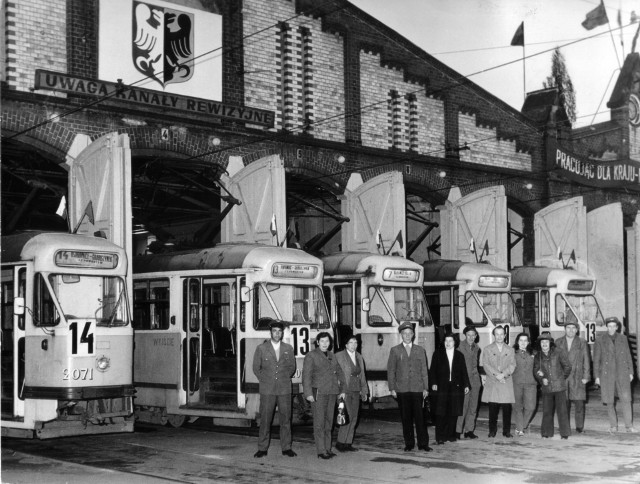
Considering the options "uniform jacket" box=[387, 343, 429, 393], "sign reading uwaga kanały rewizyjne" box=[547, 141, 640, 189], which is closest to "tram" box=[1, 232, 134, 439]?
"uniform jacket" box=[387, 343, 429, 393]

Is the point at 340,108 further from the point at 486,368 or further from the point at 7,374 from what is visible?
the point at 7,374

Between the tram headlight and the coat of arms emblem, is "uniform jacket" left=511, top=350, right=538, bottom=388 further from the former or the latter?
the coat of arms emblem

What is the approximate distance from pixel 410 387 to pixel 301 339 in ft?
9.43

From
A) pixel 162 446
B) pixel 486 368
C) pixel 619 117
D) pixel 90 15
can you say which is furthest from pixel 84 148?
pixel 619 117

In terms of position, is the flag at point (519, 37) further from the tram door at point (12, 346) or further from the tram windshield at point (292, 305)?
the tram door at point (12, 346)

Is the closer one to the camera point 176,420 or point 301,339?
point 301,339

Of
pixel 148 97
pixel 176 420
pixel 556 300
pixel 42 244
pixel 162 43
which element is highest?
pixel 162 43

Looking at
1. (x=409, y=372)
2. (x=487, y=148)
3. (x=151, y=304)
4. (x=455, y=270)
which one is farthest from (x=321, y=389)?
(x=487, y=148)

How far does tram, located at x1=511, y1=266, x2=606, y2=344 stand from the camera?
23.7 metres

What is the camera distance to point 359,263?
62.3 ft

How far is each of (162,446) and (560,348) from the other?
634 cm

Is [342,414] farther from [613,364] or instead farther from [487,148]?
[487,148]

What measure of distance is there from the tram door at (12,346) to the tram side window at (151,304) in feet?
9.85

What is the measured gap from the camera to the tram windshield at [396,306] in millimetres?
18688
